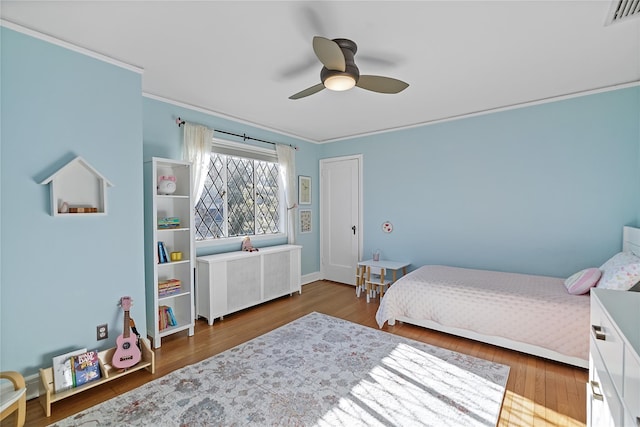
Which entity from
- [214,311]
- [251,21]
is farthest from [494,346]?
[251,21]

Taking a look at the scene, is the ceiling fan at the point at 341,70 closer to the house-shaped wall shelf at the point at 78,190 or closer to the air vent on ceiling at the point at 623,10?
the air vent on ceiling at the point at 623,10

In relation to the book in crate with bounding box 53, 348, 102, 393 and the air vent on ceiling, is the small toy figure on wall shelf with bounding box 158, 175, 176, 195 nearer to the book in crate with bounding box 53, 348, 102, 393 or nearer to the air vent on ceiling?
the book in crate with bounding box 53, 348, 102, 393

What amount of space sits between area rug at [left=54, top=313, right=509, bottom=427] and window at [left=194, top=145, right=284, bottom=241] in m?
1.59

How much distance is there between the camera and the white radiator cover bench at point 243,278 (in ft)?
10.9

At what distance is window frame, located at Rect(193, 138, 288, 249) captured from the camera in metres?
3.64

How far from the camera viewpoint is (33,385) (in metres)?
2.02

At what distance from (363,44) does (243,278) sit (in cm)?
280

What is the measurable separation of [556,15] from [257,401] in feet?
10.2

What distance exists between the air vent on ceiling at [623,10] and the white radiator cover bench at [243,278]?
3664mm

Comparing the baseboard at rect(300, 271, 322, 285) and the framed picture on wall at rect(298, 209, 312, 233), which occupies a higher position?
the framed picture on wall at rect(298, 209, 312, 233)

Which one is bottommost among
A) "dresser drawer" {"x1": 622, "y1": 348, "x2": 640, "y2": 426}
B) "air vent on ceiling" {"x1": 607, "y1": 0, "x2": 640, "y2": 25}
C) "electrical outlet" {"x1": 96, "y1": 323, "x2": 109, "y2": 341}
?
"electrical outlet" {"x1": 96, "y1": 323, "x2": 109, "y2": 341}

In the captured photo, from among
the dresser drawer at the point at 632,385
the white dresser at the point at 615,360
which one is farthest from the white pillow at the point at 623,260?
the dresser drawer at the point at 632,385

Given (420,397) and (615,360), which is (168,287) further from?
(615,360)

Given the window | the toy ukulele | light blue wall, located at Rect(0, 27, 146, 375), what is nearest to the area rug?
the toy ukulele
